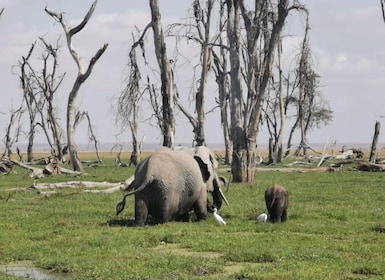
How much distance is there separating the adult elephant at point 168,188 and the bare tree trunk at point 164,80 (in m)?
11.1

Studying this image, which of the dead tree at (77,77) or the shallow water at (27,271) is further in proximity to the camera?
the dead tree at (77,77)

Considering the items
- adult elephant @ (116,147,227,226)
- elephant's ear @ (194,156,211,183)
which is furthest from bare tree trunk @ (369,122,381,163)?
adult elephant @ (116,147,227,226)

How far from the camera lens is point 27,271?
449 inches

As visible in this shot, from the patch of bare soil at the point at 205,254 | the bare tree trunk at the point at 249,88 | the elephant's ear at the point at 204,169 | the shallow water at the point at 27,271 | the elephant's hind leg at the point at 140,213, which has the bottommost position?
the shallow water at the point at 27,271

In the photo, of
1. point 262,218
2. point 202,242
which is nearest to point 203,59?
point 262,218

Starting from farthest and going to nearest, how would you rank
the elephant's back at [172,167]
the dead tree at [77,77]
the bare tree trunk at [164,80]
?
1. the dead tree at [77,77]
2. the bare tree trunk at [164,80]
3. the elephant's back at [172,167]

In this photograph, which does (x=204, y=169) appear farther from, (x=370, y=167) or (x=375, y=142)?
(x=375, y=142)

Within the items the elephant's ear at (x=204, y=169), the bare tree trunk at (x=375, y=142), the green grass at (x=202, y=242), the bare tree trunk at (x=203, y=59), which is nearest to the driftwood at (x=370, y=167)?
the bare tree trunk at (x=375, y=142)

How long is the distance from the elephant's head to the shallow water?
670 cm

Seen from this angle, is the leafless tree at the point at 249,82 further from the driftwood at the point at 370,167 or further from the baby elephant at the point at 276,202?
the baby elephant at the point at 276,202

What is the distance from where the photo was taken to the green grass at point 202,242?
10977 mm

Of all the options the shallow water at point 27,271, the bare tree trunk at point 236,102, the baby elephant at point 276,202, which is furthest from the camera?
the bare tree trunk at point 236,102

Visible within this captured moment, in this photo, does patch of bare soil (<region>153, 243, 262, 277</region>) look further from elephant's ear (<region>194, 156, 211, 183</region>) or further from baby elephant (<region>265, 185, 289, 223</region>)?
elephant's ear (<region>194, 156, 211, 183</region>)

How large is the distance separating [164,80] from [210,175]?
11.4 m
